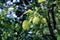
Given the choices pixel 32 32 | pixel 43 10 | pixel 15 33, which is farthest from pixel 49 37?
pixel 43 10

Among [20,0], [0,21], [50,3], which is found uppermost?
[50,3]

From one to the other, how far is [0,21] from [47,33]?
52cm

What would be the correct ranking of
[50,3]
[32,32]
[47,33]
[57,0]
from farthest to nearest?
[32,32], [47,33], [50,3], [57,0]

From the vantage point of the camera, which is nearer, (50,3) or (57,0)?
(57,0)

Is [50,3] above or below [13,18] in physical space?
above

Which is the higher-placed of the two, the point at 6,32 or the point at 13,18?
the point at 13,18

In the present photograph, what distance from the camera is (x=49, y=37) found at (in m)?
1.79

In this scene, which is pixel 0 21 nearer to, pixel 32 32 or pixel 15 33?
pixel 15 33

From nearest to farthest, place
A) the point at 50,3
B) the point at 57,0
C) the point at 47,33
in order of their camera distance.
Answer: the point at 57,0
the point at 50,3
the point at 47,33

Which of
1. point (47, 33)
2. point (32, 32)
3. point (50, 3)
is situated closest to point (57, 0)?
point (50, 3)

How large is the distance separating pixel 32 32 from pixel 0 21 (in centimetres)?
34

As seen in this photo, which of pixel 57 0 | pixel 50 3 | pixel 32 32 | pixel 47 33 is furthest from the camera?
pixel 32 32

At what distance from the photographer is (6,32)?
202cm

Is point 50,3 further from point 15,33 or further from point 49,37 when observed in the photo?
point 15,33
